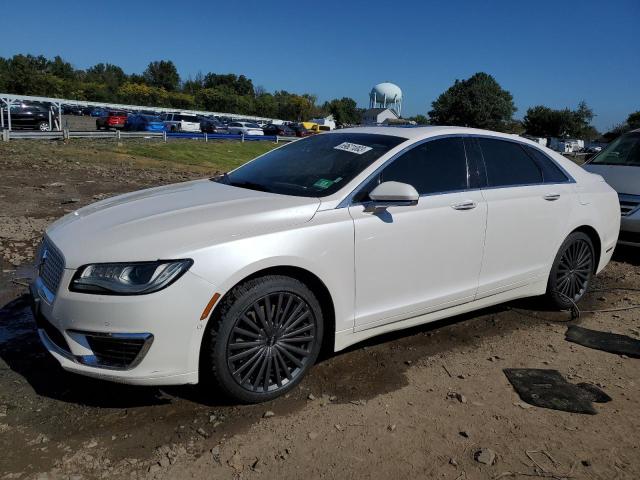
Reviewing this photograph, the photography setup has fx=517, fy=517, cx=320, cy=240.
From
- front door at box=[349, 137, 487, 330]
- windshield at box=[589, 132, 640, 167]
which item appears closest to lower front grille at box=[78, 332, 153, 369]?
front door at box=[349, 137, 487, 330]

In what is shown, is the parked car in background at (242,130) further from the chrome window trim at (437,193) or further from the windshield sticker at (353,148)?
the windshield sticker at (353,148)

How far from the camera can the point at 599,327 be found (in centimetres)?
452

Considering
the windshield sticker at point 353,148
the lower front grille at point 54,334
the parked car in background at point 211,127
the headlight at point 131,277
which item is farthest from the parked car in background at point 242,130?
the headlight at point 131,277

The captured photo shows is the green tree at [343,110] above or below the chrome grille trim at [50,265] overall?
above

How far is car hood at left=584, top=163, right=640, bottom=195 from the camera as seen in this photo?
6698 mm

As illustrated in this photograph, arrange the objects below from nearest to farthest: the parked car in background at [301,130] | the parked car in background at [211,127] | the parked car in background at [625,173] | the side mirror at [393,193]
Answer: the side mirror at [393,193], the parked car in background at [625,173], the parked car in background at [211,127], the parked car in background at [301,130]

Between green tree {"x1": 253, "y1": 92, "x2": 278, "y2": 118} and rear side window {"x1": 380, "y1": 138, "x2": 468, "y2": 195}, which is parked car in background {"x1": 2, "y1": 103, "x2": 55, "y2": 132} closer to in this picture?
rear side window {"x1": 380, "y1": 138, "x2": 468, "y2": 195}

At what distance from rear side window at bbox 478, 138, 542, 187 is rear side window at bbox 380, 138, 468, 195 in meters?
0.27

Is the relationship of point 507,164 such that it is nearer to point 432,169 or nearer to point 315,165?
point 432,169

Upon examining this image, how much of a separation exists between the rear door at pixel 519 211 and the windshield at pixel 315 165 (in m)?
0.89

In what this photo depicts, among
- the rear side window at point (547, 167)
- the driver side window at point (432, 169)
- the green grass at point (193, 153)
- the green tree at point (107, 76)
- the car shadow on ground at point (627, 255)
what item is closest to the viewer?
the driver side window at point (432, 169)

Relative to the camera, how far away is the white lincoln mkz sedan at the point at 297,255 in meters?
2.66

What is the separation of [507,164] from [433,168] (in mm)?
856

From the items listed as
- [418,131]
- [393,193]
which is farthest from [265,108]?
[393,193]
